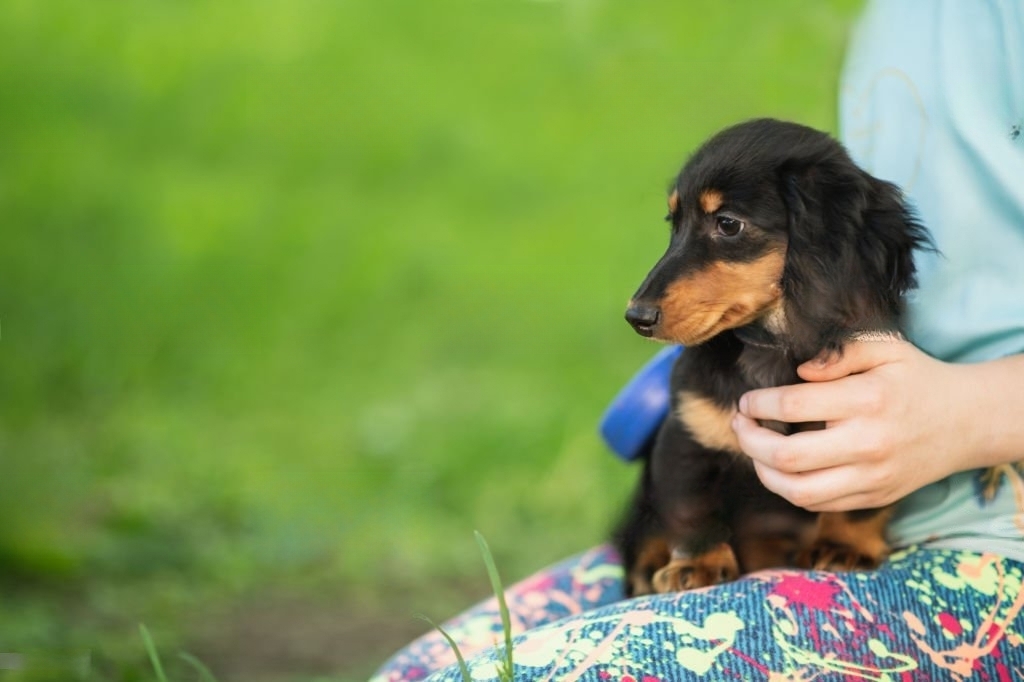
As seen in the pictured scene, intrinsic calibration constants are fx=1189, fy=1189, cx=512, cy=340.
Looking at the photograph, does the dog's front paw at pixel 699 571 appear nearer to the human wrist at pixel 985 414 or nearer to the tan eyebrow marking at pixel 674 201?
the human wrist at pixel 985 414

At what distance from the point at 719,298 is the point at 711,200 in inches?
6.4

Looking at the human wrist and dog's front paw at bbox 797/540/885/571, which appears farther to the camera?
dog's front paw at bbox 797/540/885/571

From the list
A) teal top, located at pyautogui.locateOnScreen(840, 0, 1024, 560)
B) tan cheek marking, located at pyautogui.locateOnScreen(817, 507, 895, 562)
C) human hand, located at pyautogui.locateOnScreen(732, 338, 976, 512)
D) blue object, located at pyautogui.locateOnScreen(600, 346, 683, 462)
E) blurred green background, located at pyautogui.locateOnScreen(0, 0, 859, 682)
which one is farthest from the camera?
blurred green background, located at pyautogui.locateOnScreen(0, 0, 859, 682)

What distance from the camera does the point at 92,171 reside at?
581 cm

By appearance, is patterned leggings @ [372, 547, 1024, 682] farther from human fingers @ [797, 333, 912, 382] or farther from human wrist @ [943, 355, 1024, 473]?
human fingers @ [797, 333, 912, 382]

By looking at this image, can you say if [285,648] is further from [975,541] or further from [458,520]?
[975,541]

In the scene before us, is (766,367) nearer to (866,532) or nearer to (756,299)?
(756,299)

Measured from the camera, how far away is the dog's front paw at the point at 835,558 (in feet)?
5.89

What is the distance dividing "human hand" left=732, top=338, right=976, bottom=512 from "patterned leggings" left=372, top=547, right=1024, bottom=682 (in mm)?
118

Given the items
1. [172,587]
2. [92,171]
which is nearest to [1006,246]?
[172,587]

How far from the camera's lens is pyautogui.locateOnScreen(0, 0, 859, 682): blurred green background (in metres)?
4.21

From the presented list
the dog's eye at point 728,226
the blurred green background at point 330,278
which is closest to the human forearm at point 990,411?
the dog's eye at point 728,226

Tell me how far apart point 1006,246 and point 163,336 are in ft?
14.8

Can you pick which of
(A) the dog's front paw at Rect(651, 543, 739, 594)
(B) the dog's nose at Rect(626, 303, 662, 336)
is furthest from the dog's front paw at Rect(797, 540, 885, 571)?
(B) the dog's nose at Rect(626, 303, 662, 336)
